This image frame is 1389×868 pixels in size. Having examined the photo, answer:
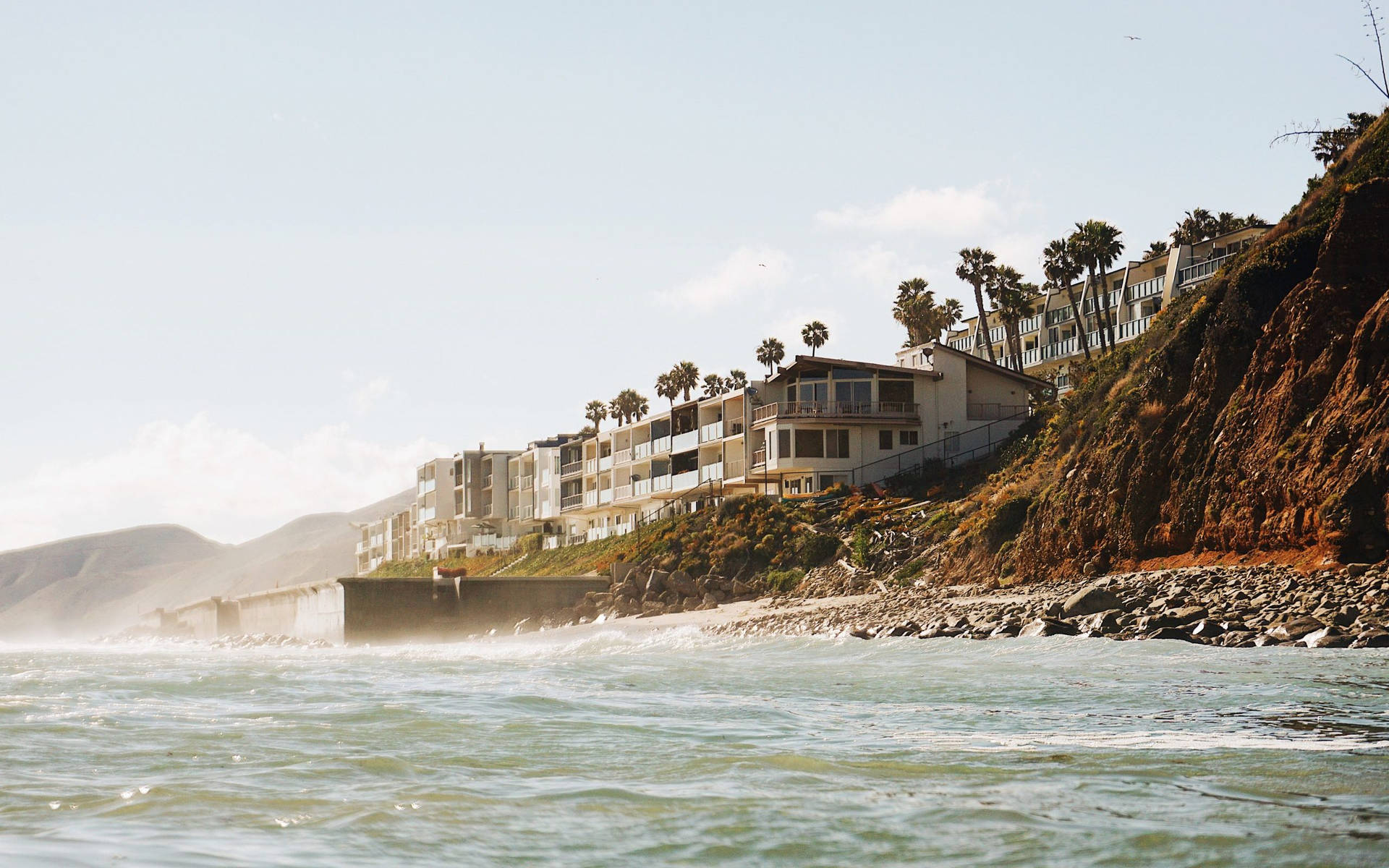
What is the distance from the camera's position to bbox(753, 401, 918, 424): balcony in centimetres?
6412

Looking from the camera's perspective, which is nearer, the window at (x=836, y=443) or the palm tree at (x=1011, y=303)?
the window at (x=836, y=443)

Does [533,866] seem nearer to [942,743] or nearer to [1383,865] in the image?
[1383,865]

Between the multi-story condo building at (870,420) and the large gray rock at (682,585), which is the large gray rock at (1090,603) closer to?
the large gray rock at (682,585)

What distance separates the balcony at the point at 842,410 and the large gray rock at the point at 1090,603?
3527 centimetres

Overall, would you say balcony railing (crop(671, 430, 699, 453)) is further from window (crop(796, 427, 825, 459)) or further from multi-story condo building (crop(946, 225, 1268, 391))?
multi-story condo building (crop(946, 225, 1268, 391))

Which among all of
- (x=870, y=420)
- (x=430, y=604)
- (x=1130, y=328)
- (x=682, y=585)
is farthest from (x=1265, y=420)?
(x=1130, y=328)

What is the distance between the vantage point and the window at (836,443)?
6450 cm

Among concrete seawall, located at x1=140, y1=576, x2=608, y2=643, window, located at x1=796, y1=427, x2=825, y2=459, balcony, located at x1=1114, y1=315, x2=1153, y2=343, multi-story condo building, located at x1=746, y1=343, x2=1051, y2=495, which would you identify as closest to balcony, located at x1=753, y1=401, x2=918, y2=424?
multi-story condo building, located at x1=746, y1=343, x2=1051, y2=495

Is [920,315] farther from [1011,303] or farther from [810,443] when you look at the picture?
[810,443]

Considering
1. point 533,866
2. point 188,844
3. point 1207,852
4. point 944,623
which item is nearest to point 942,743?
point 1207,852

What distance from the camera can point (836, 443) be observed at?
212 ft

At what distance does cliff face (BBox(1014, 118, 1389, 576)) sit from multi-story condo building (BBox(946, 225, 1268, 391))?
36.7 metres

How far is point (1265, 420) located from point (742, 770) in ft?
80.9

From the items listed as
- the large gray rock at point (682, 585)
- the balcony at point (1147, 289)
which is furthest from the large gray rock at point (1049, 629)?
the balcony at point (1147, 289)
